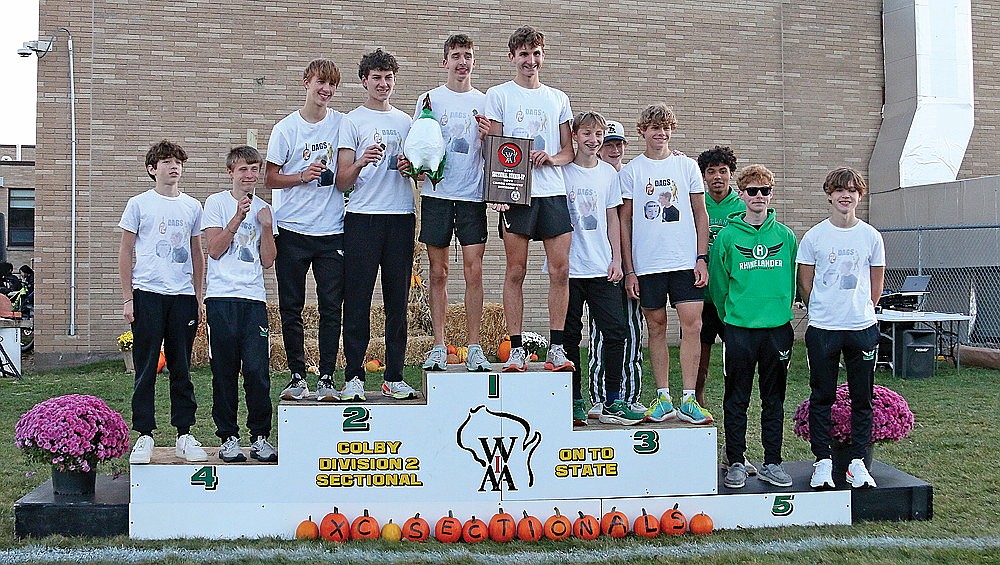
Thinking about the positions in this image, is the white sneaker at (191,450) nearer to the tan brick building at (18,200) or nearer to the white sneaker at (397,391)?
the white sneaker at (397,391)

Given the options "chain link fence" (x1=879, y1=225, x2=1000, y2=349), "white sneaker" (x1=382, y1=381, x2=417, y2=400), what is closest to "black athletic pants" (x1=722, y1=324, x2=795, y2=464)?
"white sneaker" (x1=382, y1=381, x2=417, y2=400)

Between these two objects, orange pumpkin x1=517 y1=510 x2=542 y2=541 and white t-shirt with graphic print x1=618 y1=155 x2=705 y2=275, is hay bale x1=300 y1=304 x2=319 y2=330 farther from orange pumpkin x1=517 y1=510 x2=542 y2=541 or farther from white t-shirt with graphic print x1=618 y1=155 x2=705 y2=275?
orange pumpkin x1=517 y1=510 x2=542 y2=541

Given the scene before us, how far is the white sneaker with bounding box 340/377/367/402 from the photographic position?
5062 millimetres

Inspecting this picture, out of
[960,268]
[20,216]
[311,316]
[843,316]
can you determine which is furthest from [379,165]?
[20,216]

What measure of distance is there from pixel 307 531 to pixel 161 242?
71.7 inches

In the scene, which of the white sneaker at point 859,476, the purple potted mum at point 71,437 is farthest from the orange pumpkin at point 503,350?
the purple potted mum at point 71,437

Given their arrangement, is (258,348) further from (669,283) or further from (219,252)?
(669,283)

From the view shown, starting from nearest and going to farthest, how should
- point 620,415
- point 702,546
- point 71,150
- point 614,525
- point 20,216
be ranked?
point 702,546
point 614,525
point 620,415
point 71,150
point 20,216

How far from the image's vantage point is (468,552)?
4590 mm

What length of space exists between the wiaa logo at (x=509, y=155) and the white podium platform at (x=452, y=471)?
1196 millimetres

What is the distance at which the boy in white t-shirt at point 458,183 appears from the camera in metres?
5.21

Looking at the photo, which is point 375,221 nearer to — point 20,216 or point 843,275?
point 843,275

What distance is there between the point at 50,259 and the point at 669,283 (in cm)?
1042

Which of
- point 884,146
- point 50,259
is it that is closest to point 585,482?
point 50,259
